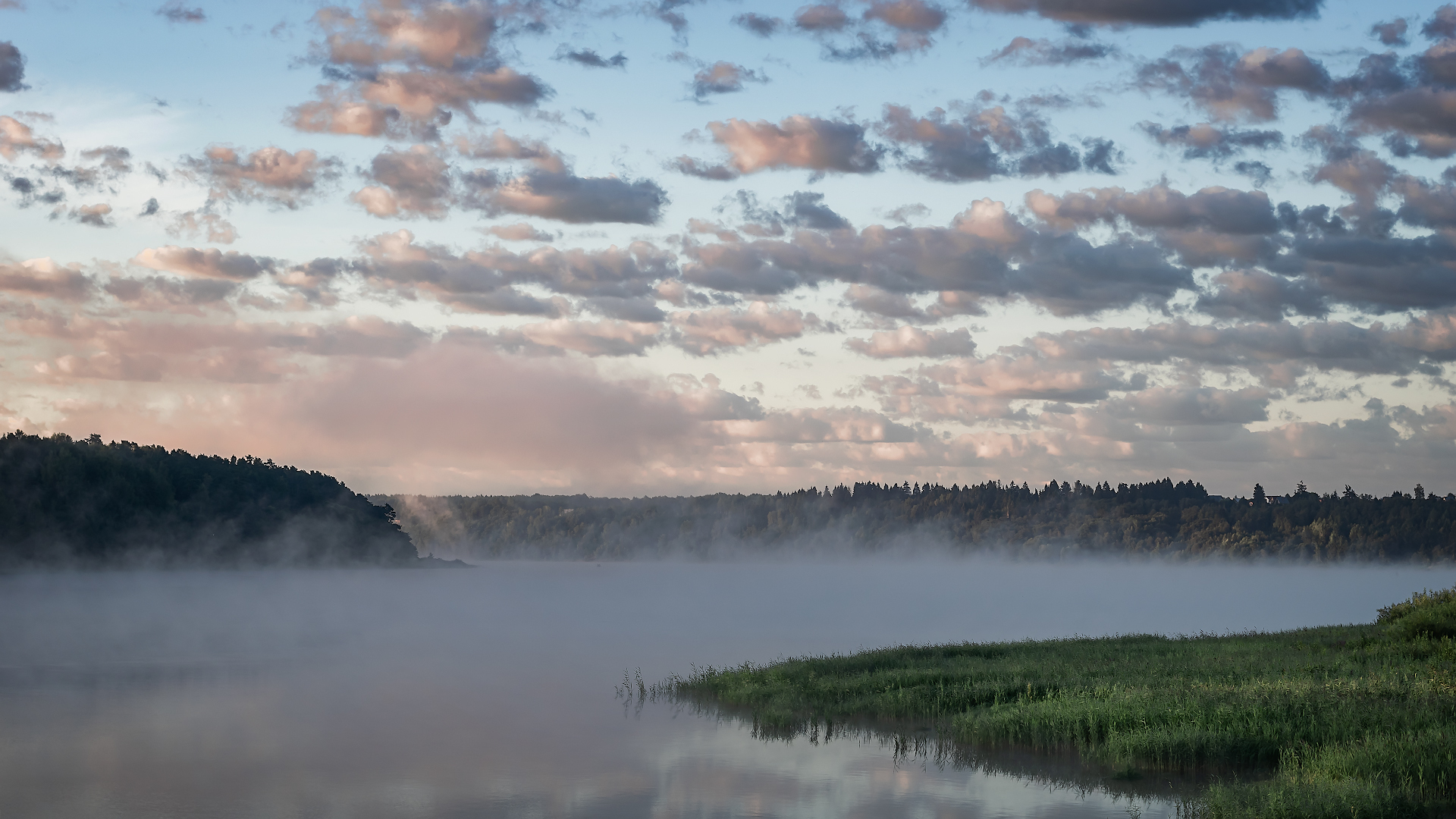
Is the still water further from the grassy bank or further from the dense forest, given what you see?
the dense forest

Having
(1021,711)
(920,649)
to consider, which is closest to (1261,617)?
(920,649)

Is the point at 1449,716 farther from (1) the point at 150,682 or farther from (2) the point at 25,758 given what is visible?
(1) the point at 150,682

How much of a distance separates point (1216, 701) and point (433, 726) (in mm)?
22676

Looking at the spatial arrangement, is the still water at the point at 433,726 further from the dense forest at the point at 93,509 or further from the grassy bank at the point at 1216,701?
the dense forest at the point at 93,509

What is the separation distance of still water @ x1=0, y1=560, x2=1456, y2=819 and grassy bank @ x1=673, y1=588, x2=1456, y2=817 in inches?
90.6

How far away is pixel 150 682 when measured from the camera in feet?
156

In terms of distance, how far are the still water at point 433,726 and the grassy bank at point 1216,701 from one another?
90.6 inches

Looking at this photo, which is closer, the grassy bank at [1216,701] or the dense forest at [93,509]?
the grassy bank at [1216,701]

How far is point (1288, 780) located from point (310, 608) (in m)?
102

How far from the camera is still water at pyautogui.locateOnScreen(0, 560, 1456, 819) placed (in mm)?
24828

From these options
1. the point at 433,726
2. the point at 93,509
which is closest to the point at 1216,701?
the point at 433,726

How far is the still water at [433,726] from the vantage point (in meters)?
24.8

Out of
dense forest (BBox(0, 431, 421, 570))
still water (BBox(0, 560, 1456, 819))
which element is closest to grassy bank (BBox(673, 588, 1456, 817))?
still water (BBox(0, 560, 1456, 819))

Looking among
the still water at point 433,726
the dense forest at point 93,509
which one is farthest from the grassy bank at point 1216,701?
the dense forest at point 93,509
